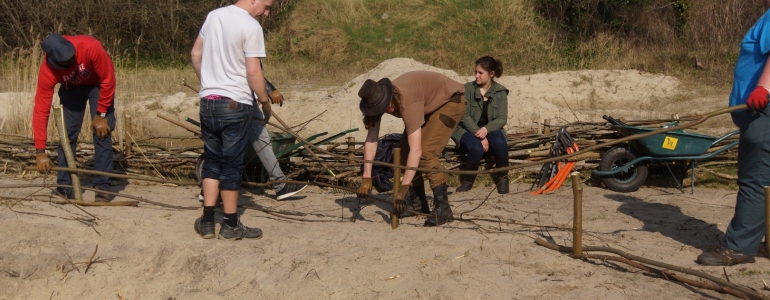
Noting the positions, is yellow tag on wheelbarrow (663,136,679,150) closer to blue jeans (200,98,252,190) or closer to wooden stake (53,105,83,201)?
blue jeans (200,98,252,190)

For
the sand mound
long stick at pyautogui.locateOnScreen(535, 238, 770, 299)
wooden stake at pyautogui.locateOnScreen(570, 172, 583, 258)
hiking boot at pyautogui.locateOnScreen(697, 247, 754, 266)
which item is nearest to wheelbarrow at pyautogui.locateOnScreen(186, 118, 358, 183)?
wooden stake at pyautogui.locateOnScreen(570, 172, 583, 258)

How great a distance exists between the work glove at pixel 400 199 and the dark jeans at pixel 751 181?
213 centimetres

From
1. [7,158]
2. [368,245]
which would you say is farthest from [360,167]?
[7,158]

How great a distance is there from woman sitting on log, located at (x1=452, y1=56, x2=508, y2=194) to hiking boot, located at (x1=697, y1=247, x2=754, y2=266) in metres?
2.67

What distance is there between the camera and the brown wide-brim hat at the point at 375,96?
5039 mm

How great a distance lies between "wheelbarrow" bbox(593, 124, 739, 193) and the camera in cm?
698

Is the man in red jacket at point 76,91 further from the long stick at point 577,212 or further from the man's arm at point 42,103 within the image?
the long stick at point 577,212

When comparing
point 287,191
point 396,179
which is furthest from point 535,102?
point 396,179

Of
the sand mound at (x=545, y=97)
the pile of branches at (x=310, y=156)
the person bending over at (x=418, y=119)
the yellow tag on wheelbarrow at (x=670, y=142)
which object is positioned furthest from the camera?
the sand mound at (x=545, y=97)

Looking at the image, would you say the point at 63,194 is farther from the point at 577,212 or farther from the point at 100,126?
the point at 577,212

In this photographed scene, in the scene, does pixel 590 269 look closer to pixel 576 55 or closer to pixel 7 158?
pixel 7 158

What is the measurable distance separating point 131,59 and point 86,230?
1416 cm

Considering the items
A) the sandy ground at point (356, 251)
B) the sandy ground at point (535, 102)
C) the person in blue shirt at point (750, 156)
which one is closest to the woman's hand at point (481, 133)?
the sandy ground at point (356, 251)

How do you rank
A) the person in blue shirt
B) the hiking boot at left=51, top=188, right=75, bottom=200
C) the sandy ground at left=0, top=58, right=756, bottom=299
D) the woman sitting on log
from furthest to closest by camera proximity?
1. the woman sitting on log
2. the hiking boot at left=51, top=188, right=75, bottom=200
3. the sandy ground at left=0, top=58, right=756, bottom=299
4. the person in blue shirt
